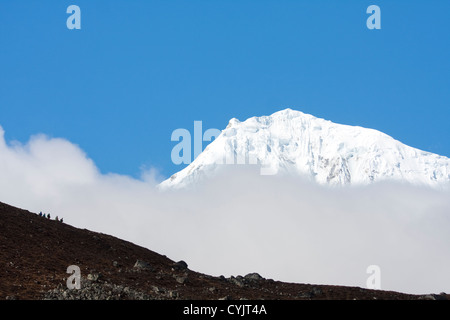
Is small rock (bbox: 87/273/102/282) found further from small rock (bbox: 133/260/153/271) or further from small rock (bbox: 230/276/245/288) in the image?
small rock (bbox: 230/276/245/288)

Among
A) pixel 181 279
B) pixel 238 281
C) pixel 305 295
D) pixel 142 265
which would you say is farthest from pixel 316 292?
pixel 142 265

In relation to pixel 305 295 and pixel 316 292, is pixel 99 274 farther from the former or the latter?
pixel 316 292

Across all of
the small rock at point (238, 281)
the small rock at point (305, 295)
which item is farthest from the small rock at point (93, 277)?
the small rock at point (305, 295)

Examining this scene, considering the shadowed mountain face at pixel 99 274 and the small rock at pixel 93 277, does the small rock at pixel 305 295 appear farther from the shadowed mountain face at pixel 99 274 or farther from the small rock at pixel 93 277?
the small rock at pixel 93 277

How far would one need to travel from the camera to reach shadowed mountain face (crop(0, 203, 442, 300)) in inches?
2084

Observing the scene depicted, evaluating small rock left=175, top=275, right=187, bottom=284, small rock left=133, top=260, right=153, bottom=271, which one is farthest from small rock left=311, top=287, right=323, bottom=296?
small rock left=133, top=260, right=153, bottom=271

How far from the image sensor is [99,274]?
5631 cm

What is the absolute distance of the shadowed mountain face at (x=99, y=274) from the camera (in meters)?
52.9
